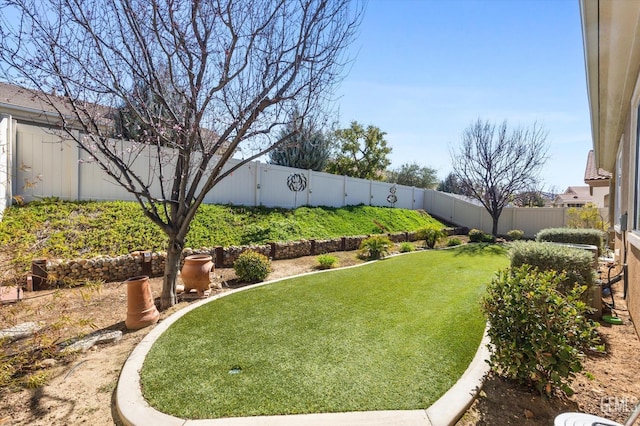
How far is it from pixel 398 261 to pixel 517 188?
11.2 meters

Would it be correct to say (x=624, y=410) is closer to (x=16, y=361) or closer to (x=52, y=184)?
(x=16, y=361)

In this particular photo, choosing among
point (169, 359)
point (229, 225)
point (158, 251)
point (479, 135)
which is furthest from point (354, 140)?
point (169, 359)

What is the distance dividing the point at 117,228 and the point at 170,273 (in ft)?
11.7

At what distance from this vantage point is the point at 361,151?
2450 cm

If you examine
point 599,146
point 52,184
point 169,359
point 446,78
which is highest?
point 446,78

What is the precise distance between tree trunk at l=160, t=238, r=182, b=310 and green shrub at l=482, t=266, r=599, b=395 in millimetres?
5007

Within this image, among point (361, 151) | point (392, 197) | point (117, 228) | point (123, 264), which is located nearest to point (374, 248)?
point (123, 264)

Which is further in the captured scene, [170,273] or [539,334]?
[170,273]

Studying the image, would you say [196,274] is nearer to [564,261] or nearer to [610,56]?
[564,261]

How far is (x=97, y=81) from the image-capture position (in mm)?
4727

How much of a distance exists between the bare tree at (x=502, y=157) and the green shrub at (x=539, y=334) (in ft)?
49.1

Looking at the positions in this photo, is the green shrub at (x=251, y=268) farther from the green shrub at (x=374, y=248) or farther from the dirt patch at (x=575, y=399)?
the dirt patch at (x=575, y=399)

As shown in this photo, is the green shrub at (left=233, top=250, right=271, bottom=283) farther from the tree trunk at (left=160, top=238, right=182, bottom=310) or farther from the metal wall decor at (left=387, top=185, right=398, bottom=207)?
the metal wall decor at (left=387, top=185, right=398, bottom=207)

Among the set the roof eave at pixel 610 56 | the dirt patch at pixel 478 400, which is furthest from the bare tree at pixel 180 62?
the roof eave at pixel 610 56
